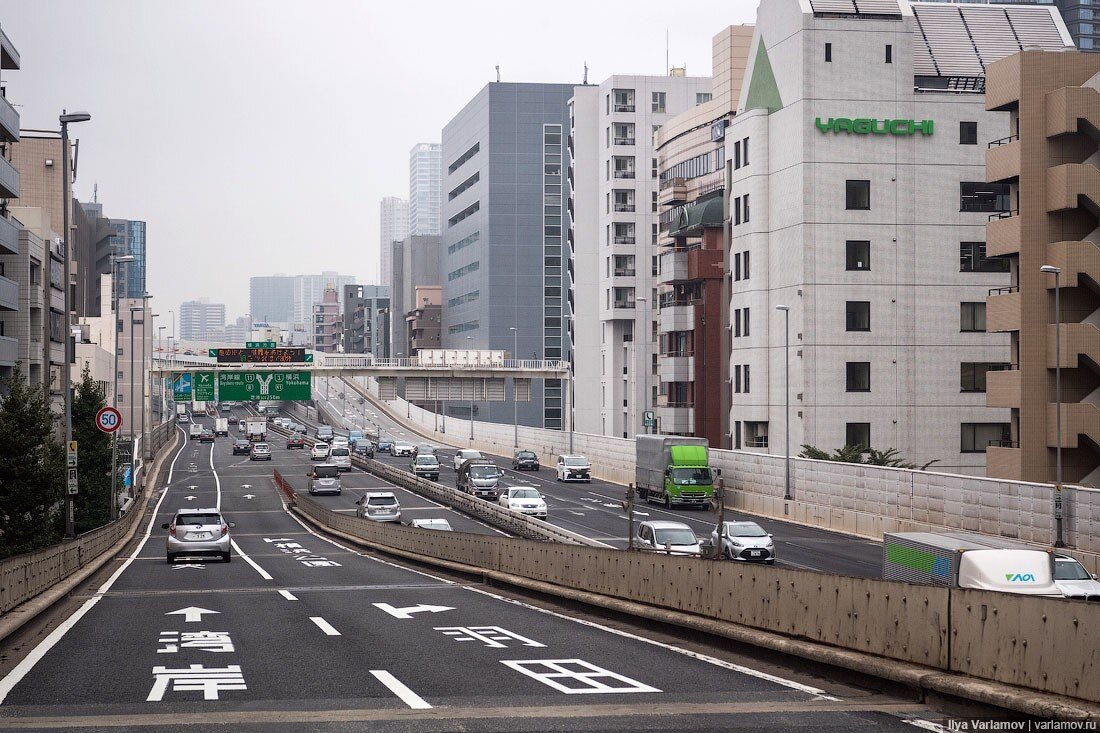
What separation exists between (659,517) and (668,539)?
18013 millimetres

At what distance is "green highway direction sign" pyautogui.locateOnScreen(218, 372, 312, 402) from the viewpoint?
87.1 metres

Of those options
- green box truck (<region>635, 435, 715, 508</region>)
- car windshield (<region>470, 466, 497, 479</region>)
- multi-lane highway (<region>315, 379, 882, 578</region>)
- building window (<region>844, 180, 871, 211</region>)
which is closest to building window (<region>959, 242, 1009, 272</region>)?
building window (<region>844, 180, 871, 211</region>)

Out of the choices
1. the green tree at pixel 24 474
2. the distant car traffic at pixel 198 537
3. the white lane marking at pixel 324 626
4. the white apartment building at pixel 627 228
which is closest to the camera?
the white lane marking at pixel 324 626

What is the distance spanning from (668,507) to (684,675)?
47.8 metres

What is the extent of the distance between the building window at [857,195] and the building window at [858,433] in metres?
12.1

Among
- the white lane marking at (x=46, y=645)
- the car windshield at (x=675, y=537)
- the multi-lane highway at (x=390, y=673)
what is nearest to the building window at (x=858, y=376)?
the car windshield at (x=675, y=537)

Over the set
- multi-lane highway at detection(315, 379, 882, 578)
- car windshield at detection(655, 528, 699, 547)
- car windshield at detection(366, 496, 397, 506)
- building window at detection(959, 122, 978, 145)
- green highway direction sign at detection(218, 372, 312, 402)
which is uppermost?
building window at detection(959, 122, 978, 145)

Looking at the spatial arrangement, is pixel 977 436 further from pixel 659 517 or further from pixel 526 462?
pixel 526 462

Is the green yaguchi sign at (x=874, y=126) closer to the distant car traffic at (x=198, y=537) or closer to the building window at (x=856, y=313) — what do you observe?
the building window at (x=856, y=313)

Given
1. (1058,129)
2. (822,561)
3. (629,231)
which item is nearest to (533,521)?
(822,561)

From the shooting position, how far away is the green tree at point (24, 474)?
118ft

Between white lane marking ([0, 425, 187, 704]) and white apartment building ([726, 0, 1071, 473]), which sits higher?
white apartment building ([726, 0, 1071, 473])

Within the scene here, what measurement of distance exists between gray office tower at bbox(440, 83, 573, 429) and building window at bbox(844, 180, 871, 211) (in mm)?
103057

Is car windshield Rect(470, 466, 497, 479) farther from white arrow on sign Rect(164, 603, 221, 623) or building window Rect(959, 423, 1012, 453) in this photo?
white arrow on sign Rect(164, 603, 221, 623)
